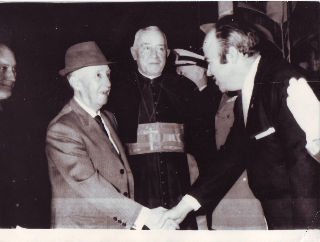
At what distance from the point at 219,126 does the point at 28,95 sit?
0.94 m

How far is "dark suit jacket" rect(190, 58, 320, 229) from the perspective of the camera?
190cm

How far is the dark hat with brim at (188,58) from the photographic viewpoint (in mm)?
1975

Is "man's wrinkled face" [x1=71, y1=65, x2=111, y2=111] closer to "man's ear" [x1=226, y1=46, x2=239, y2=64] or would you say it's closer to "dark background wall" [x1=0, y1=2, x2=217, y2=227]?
"dark background wall" [x1=0, y1=2, x2=217, y2=227]

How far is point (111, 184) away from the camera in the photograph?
191cm

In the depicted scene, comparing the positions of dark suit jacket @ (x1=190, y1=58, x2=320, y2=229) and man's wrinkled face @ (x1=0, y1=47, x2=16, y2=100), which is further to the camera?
man's wrinkled face @ (x1=0, y1=47, x2=16, y2=100)

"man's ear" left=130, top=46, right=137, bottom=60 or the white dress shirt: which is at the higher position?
"man's ear" left=130, top=46, right=137, bottom=60

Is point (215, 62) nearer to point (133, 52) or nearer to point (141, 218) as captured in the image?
point (133, 52)

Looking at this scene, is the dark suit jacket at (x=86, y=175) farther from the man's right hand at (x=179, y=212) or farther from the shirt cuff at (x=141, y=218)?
the man's right hand at (x=179, y=212)

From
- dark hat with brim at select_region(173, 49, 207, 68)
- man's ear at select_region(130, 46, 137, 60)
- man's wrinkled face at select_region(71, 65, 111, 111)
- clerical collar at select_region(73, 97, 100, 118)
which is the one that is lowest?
clerical collar at select_region(73, 97, 100, 118)

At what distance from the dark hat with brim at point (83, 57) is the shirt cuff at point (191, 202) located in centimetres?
74

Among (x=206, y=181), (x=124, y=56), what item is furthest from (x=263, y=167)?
(x=124, y=56)

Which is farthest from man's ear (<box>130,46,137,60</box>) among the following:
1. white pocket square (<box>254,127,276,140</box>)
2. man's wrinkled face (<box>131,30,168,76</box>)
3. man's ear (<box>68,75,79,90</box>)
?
white pocket square (<box>254,127,276,140</box>)

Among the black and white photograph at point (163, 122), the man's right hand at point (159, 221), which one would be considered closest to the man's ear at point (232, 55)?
the black and white photograph at point (163, 122)

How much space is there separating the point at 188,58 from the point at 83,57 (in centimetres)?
51
